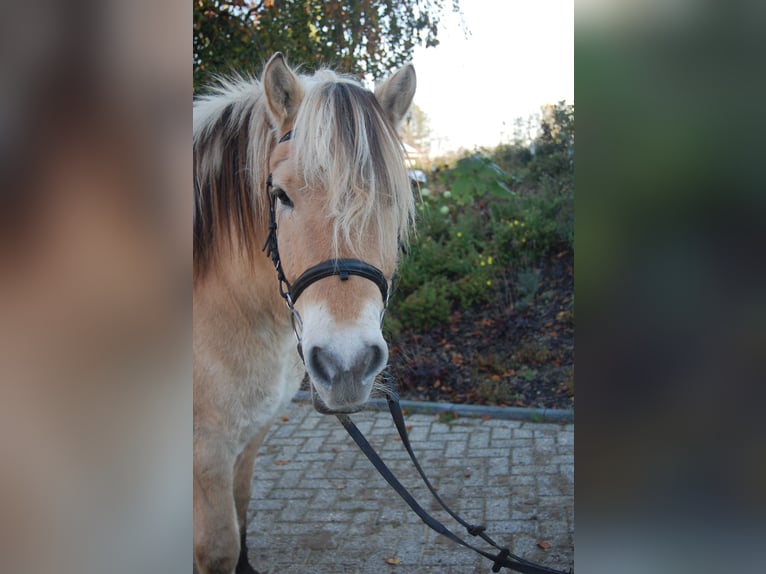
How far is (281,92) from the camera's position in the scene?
186 cm

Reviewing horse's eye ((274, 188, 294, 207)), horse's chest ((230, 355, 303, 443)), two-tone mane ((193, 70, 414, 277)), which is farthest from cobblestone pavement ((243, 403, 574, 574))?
horse's eye ((274, 188, 294, 207))

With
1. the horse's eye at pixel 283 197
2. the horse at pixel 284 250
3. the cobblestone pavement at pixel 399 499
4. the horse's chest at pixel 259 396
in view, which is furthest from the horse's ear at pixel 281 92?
the cobblestone pavement at pixel 399 499

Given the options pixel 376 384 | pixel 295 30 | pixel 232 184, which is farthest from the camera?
pixel 295 30

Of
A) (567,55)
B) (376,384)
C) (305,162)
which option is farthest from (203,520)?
(567,55)

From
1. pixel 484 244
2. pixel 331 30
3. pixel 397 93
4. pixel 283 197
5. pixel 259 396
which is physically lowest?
pixel 259 396

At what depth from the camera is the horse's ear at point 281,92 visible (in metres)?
1.81

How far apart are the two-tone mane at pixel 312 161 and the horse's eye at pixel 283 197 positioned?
93mm

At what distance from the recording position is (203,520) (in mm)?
2111

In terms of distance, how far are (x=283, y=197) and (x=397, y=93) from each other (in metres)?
0.49
